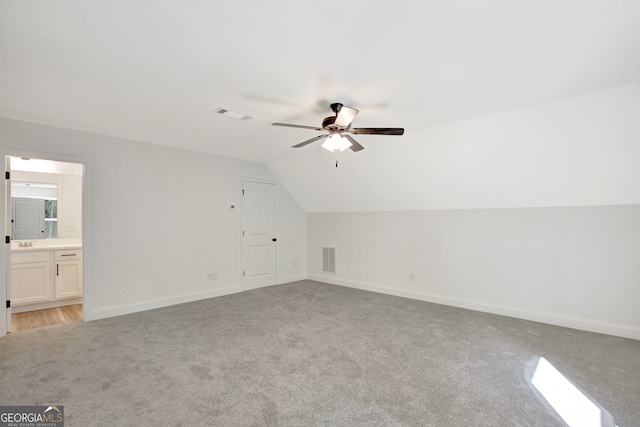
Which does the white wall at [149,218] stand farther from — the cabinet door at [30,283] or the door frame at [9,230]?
the cabinet door at [30,283]

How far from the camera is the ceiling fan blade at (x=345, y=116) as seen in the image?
8.32 feet

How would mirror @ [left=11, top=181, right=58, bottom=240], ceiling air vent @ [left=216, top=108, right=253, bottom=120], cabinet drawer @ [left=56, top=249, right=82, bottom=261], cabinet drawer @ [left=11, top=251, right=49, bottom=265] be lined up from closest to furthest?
1. ceiling air vent @ [left=216, top=108, right=253, bottom=120]
2. cabinet drawer @ [left=11, top=251, right=49, bottom=265]
3. cabinet drawer @ [left=56, top=249, right=82, bottom=261]
4. mirror @ [left=11, top=181, right=58, bottom=240]

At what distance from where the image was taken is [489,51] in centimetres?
208

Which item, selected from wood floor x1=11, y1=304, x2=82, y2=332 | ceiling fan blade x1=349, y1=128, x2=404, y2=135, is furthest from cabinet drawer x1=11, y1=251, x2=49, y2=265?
ceiling fan blade x1=349, y1=128, x2=404, y2=135

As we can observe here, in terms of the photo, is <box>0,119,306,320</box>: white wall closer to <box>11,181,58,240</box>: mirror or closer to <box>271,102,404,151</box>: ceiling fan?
<box>11,181,58,240</box>: mirror

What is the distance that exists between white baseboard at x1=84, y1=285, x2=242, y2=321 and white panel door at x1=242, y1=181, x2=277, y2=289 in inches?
17.0

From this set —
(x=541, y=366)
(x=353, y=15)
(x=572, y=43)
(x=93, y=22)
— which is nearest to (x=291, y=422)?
(x=541, y=366)

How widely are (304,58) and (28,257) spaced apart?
494 cm

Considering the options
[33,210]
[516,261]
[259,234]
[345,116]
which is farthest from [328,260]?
[33,210]

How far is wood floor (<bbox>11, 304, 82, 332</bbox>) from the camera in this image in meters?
3.84

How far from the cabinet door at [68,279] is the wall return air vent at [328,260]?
4204 millimetres

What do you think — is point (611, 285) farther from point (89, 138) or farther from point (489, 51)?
point (89, 138)

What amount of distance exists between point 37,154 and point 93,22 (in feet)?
9.10

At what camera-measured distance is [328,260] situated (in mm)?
6246
